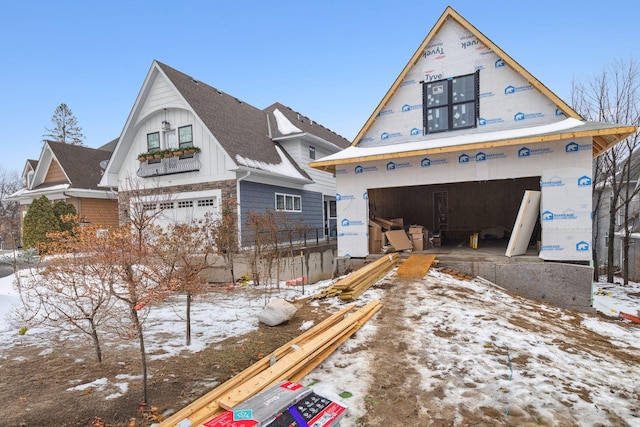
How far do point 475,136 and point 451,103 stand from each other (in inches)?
52.7

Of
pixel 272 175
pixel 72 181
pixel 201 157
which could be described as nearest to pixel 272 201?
pixel 272 175

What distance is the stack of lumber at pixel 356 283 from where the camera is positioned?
6.56 metres

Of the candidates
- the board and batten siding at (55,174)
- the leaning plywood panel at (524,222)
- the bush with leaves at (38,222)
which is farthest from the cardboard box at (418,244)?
the board and batten siding at (55,174)

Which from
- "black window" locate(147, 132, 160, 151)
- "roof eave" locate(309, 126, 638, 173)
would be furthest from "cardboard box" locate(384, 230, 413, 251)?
"black window" locate(147, 132, 160, 151)

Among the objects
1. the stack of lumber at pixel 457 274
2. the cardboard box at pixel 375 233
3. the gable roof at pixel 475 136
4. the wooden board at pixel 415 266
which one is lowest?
the stack of lumber at pixel 457 274

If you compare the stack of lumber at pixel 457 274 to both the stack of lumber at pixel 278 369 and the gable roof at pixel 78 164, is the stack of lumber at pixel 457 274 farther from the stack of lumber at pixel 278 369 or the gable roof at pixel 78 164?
the gable roof at pixel 78 164

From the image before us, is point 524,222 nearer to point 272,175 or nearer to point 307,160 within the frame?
point 272,175

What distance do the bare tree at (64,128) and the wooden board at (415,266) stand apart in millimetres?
39973

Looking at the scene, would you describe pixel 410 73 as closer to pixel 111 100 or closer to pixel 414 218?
pixel 414 218

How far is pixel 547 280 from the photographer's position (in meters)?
7.98

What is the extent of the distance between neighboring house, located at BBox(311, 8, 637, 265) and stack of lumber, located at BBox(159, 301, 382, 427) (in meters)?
5.38

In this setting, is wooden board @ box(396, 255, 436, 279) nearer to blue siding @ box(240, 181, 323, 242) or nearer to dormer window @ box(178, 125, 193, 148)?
blue siding @ box(240, 181, 323, 242)

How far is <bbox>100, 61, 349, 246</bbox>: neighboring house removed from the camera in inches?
493

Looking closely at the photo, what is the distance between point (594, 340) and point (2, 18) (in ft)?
62.9
